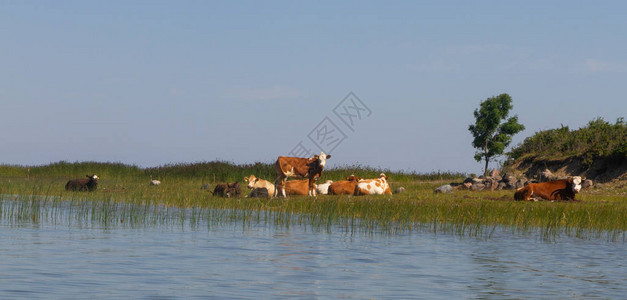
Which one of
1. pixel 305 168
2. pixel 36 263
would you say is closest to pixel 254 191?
pixel 305 168

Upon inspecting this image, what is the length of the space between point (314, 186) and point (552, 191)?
407 inches

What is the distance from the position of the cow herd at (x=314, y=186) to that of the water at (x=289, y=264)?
8.77m

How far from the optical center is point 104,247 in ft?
49.8

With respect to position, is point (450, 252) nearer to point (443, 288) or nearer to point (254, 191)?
point (443, 288)

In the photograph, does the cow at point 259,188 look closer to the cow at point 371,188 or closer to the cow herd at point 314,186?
the cow herd at point 314,186

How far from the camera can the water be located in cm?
1078

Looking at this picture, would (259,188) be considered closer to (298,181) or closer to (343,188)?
(298,181)

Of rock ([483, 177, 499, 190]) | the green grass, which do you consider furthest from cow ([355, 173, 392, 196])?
the green grass

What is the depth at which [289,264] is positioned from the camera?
13.5 meters

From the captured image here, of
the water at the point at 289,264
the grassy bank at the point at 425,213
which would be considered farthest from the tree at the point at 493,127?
the water at the point at 289,264

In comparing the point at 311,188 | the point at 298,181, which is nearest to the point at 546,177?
the point at 311,188

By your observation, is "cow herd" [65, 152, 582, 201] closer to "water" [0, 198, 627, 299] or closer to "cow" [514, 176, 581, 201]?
"cow" [514, 176, 581, 201]

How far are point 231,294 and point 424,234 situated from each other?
957 cm

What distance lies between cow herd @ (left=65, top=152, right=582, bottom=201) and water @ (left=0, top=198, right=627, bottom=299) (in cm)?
877
